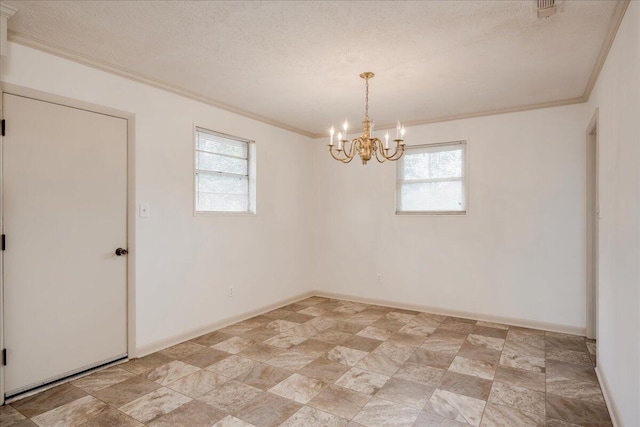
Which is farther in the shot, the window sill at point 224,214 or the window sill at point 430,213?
the window sill at point 430,213

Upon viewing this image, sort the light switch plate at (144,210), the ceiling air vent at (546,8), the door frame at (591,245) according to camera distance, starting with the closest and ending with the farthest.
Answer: the ceiling air vent at (546,8)
the light switch plate at (144,210)
the door frame at (591,245)

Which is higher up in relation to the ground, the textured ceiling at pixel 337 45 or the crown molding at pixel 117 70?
the textured ceiling at pixel 337 45

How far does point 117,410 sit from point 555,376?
10.6ft

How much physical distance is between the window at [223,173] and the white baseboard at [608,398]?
146 inches

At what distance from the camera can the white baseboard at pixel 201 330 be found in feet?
10.9

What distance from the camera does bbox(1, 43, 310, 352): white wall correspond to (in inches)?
116

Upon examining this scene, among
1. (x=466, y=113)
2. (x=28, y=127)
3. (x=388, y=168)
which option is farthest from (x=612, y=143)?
(x=28, y=127)

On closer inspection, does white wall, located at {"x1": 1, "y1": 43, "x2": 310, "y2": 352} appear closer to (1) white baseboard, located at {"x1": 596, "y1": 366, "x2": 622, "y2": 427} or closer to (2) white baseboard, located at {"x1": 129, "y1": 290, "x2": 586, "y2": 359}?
(2) white baseboard, located at {"x1": 129, "y1": 290, "x2": 586, "y2": 359}

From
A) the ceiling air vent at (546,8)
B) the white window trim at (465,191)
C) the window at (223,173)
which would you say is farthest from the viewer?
the white window trim at (465,191)

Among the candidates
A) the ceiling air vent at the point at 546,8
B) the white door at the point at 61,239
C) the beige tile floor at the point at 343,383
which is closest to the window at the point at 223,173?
the white door at the point at 61,239

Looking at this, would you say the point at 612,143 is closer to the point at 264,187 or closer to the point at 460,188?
the point at 460,188

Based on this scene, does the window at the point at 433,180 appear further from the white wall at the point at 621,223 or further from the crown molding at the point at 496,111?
the white wall at the point at 621,223

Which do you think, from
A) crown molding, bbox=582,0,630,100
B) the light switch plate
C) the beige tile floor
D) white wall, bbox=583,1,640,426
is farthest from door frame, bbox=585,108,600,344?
the light switch plate

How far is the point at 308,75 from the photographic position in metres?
3.26
